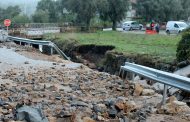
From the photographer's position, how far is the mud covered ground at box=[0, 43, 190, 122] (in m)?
8.06

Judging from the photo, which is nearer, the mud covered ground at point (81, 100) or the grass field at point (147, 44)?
the mud covered ground at point (81, 100)

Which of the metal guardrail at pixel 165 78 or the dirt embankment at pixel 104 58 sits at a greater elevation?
the metal guardrail at pixel 165 78

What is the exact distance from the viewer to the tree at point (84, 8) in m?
57.6

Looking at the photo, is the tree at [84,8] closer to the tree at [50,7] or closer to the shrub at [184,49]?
the tree at [50,7]

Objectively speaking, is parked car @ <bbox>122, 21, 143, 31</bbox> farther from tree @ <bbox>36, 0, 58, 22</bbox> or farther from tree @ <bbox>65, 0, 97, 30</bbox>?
tree @ <bbox>36, 0, 58, 22</bbox>

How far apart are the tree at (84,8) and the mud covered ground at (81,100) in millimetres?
43278

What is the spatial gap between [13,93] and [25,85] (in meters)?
1.65

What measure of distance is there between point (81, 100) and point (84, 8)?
4907cm

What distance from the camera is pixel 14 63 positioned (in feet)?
63.5

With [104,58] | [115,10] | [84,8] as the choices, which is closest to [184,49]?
[104,58]

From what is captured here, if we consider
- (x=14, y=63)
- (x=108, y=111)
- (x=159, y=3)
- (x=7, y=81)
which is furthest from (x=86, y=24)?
(x=108, y=111)

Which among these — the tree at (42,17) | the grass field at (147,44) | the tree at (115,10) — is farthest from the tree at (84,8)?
the tree at (42,17)

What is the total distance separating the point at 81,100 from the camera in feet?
32.2

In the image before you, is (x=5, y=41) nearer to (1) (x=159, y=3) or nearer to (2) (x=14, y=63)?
(2) (x=14, y=63)
